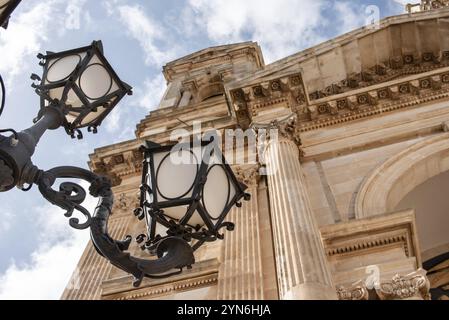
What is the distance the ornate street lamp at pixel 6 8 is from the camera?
4.08m

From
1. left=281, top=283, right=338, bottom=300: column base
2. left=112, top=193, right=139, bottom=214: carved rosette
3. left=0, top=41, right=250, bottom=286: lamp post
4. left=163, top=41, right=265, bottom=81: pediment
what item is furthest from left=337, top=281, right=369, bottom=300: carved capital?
left=163, top=41, right=265, bottom=81: pediment

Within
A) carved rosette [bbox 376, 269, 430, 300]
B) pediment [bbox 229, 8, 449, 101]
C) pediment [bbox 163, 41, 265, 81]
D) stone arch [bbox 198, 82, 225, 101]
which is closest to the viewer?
carved rosette [bbox 376, 269, 430, 300]

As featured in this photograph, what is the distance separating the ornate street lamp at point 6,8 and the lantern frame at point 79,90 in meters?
0.92

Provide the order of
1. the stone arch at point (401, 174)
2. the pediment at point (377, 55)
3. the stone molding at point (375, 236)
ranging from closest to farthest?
1. the stone molding at point (375, 236)
2. the stone arch at point (401, 174)
3. the pediment at point (377, 55)

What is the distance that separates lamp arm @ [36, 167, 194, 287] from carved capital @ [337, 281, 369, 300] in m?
3.12

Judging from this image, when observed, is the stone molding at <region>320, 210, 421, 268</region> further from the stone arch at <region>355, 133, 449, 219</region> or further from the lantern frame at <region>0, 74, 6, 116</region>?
the lantern frame at <region>0, 74, 6, 116</region>

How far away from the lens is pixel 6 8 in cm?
410

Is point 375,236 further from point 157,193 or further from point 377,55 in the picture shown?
point 377,55

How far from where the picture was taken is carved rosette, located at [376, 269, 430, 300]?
659 centimetres

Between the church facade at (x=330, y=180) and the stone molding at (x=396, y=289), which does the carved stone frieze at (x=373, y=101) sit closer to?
the church facade at (x=330, y=180)

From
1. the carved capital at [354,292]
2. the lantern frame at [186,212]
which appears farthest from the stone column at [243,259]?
the lantern frame at [186,212]

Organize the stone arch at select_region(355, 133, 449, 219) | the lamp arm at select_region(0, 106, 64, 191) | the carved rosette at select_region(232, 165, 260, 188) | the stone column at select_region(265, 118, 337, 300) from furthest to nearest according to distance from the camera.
Answer: the carved rosette at select_region(232, 165, 260, 188) < the stone arch at select_region(355, 133, 449, 219) < the stone column at select_region(265, 118, 337, 300) < the lamp arm at select_region(0, 106, 64, 191)

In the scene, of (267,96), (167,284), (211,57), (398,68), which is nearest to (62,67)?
(167,284)

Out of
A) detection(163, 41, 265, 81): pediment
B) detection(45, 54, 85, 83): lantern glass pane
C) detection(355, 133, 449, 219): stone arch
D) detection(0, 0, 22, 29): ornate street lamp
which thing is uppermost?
detection(163, 41, 265, 81): pediment
